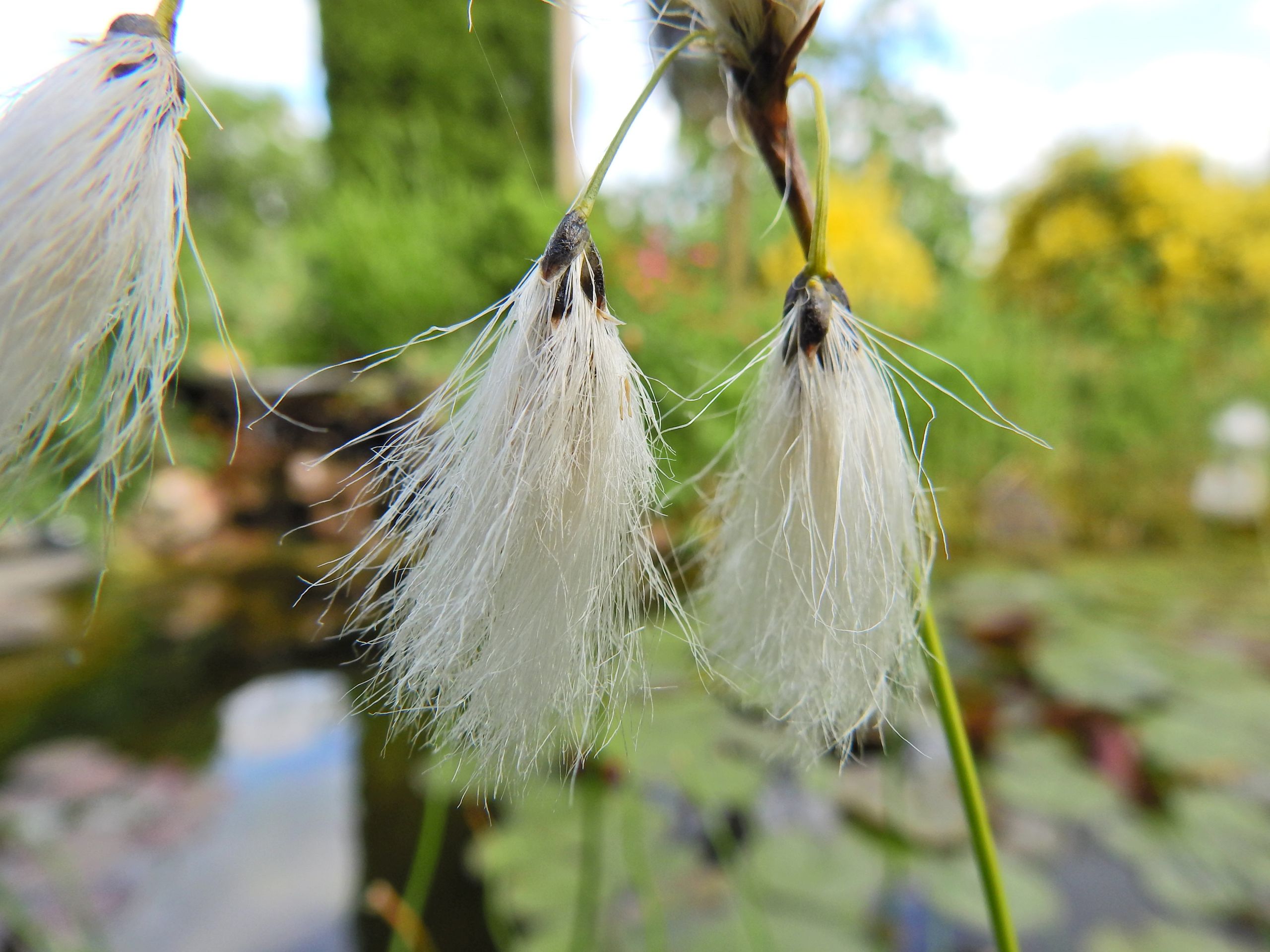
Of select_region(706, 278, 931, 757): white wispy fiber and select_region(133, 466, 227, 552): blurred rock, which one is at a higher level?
select_region(706, 278, 931, 757): white wispy fiber

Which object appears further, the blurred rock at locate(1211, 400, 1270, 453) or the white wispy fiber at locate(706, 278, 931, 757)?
the blurred rock at locate(1211, 400, 1270, 453)

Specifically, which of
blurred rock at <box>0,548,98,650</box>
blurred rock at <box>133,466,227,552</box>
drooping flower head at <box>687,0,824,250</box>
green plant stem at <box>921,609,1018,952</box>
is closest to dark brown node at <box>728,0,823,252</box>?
drooping flower head at <box>687,0,824,250</box>

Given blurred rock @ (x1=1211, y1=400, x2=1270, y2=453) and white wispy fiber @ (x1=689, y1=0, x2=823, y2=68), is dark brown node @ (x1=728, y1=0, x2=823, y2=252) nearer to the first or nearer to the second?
white wispy fiber @ (x1=689, y1=0, x2=823, y2=68)

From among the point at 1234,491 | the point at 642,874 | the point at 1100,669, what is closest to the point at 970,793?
the point at 642,874

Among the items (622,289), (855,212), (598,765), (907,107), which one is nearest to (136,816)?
(598,765)

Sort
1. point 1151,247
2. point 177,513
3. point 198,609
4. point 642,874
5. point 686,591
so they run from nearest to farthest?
point 686,591, point 642,874, point 198,609, point 177,513, point 1151,247

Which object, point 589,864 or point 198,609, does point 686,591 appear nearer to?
point 589,864
